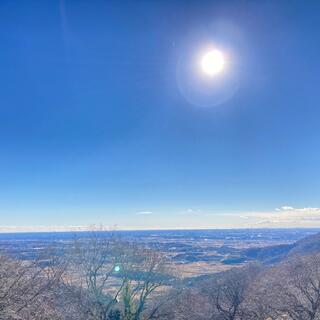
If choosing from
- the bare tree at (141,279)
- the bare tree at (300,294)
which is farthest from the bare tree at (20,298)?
the bare tree at (300,294)

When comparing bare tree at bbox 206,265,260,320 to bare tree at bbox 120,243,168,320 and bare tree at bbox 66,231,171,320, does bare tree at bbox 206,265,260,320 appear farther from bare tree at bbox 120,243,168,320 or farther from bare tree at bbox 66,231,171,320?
bare tree at bbox 66,231,171,320

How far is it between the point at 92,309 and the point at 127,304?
4.01 metres

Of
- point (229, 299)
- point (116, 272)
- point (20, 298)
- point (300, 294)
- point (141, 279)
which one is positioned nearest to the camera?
point (20, 298)

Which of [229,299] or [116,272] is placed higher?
[116,272]

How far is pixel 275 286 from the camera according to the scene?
3647cm

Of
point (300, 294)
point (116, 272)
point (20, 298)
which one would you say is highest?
point (116, 272)

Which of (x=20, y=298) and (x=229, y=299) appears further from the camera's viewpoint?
(x=229, y=299)

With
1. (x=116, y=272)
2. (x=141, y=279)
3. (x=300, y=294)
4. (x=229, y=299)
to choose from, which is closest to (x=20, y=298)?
(x=141, y=279)

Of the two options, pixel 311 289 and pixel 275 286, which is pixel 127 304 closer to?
pixel 275 286

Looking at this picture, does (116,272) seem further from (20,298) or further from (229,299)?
(20,298)

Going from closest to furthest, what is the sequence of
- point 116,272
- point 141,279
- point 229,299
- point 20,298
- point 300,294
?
point 20,298, point 300,294, point 229,299, point 141,279, point 116,272

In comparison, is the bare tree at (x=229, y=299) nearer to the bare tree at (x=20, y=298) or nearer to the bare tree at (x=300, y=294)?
the bare tree at (x=300, y=294)

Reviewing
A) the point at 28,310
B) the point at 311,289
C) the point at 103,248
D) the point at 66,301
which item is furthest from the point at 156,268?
the point at 28,310

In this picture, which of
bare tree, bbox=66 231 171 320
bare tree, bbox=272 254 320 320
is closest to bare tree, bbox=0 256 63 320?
bare tree, bbox=66 231 171 320
